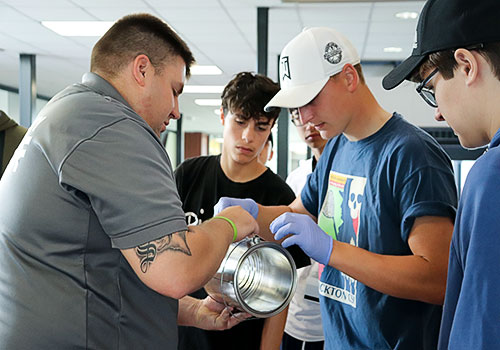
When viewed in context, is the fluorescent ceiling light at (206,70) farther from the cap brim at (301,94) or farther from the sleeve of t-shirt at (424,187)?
the sleeve of t-shirt at (424,187)

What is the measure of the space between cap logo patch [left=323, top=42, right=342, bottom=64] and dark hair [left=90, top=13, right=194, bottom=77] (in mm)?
462

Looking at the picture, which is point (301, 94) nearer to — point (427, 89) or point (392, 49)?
point (427, 89)

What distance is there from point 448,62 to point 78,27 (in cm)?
573

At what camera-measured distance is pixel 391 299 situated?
4.77 ft

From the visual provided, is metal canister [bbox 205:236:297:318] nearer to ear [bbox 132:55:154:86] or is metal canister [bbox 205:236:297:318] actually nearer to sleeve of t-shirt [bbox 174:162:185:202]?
ear [bbox 132:55:154:86]

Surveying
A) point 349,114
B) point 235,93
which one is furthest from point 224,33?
point 349,114

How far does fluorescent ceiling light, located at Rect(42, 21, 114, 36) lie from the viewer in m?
5.93

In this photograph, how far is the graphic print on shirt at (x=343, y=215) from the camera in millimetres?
1547

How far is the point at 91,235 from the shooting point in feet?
3.75

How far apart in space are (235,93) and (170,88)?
77 cm

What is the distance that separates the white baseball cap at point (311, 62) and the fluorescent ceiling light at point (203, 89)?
851 centimetres

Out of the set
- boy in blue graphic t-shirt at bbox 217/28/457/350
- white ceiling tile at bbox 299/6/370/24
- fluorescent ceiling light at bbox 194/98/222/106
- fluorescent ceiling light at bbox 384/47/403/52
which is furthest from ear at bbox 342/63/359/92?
fluorescent ceiling light at bbox 194/98/222/106

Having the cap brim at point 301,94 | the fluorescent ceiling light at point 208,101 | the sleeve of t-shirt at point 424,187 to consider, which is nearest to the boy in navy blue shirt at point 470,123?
the sleeve of t-shirt at point 424,187

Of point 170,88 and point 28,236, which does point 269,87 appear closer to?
point 170,88
